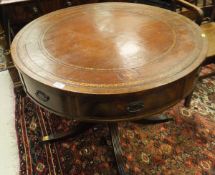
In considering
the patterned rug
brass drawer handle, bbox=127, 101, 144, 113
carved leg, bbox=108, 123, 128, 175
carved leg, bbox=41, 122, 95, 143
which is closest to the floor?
the patterned rug

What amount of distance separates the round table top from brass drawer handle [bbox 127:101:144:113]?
0.23ft

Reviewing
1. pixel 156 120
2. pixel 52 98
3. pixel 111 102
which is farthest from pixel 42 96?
pixel 156 120

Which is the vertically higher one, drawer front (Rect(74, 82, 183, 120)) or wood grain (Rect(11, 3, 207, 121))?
wood grain (Rect(11, 3, 207, 121))

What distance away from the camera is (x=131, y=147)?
1.52 meters

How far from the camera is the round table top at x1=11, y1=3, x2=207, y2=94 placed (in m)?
0.88

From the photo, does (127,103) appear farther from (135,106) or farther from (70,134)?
(70,134)

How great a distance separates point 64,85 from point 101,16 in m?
0.69

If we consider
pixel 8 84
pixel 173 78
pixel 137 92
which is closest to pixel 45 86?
pixel 137 92

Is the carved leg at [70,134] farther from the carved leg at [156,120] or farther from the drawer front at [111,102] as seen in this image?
the drawer front at [111,102]

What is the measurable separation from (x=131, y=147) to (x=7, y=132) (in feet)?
2.90

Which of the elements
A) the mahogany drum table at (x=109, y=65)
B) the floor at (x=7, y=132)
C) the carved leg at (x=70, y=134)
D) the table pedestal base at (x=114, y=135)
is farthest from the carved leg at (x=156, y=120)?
the floor at (x=7, y=132)

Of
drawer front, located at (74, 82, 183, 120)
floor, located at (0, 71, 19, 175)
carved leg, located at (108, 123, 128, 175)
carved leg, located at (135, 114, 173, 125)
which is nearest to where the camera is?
drawer front, located at (74, 82, 183, 120)

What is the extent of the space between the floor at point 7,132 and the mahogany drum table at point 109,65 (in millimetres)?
647

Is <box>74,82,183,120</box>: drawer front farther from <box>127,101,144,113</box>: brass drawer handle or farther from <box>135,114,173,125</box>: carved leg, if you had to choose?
<box>135,114,173,125</box>: carved leg
